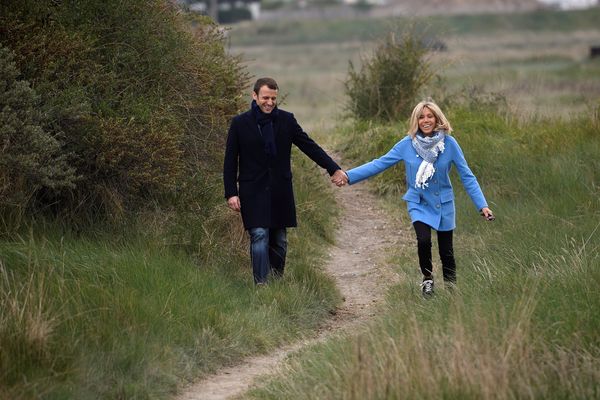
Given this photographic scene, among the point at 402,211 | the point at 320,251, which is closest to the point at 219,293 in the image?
the point at 320,251

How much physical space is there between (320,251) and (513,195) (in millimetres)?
2627

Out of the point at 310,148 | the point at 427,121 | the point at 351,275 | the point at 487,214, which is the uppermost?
the point at 427,121

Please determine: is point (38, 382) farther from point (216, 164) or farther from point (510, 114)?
point (510, 114)

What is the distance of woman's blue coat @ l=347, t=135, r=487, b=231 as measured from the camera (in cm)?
905

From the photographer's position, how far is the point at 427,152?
8.98 meters

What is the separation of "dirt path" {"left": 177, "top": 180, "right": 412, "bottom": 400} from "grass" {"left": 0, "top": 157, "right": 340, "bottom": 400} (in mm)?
131

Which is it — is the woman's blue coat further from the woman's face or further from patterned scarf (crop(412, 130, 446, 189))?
the woman's face

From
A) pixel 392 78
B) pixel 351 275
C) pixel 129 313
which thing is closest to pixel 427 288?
pixel 351 275

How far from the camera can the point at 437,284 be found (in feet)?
31.4

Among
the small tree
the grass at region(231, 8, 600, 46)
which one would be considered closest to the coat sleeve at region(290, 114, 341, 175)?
the small tree

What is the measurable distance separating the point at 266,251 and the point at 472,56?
20.9 m

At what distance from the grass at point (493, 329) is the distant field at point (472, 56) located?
5.80 m

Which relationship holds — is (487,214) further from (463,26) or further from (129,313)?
(463,26)

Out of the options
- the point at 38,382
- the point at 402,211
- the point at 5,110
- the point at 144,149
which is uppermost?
the point at 5,110
